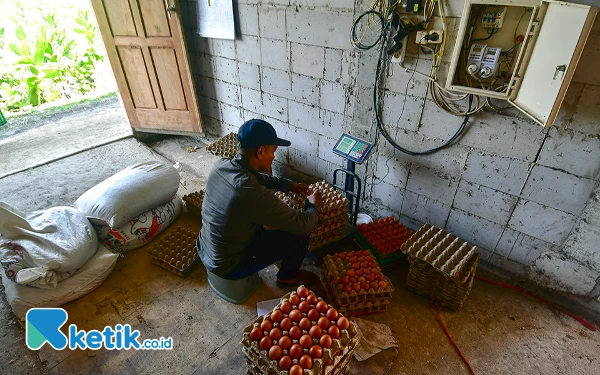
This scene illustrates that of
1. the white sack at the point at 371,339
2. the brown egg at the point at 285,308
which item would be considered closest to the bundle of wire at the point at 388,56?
the white sack at the point at 371,339

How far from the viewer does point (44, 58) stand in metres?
6.54

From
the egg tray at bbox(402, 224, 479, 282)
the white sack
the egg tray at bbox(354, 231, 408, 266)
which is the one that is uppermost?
the egg tray at bbox(402, 224, 479, 282)

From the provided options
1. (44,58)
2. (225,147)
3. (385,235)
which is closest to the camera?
(385,235)

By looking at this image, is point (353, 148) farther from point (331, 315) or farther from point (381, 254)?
point (331, 315)

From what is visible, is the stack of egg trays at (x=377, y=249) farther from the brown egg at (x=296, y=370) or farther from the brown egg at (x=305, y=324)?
the brown egg at (x=296, y=370)

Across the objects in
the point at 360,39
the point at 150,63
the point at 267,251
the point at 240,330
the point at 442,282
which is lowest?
the point at 240,330

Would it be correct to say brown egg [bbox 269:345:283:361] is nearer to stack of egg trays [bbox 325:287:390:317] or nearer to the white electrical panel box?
stack of egg trays [bbox 325:287:390:317]

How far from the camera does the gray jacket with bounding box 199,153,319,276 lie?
1.90 m

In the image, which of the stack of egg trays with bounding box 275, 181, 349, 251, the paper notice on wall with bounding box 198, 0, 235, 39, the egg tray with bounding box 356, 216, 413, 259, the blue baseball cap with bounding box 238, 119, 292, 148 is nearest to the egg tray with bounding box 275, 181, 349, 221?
the stack of egg trays with bounding box 275, 181, 349, 251

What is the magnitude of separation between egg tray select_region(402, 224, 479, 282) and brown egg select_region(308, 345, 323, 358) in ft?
3.76

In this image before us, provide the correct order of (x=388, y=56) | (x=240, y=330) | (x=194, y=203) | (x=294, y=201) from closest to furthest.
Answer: (x=240, y=330) < (x=388, y=56) < (x=294, y=201) < (x=194, y=203)

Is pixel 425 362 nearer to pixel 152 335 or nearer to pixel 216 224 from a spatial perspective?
pixel 216 224

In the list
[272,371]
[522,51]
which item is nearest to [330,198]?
[272,371]

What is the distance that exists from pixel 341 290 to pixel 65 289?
2.13 meters
